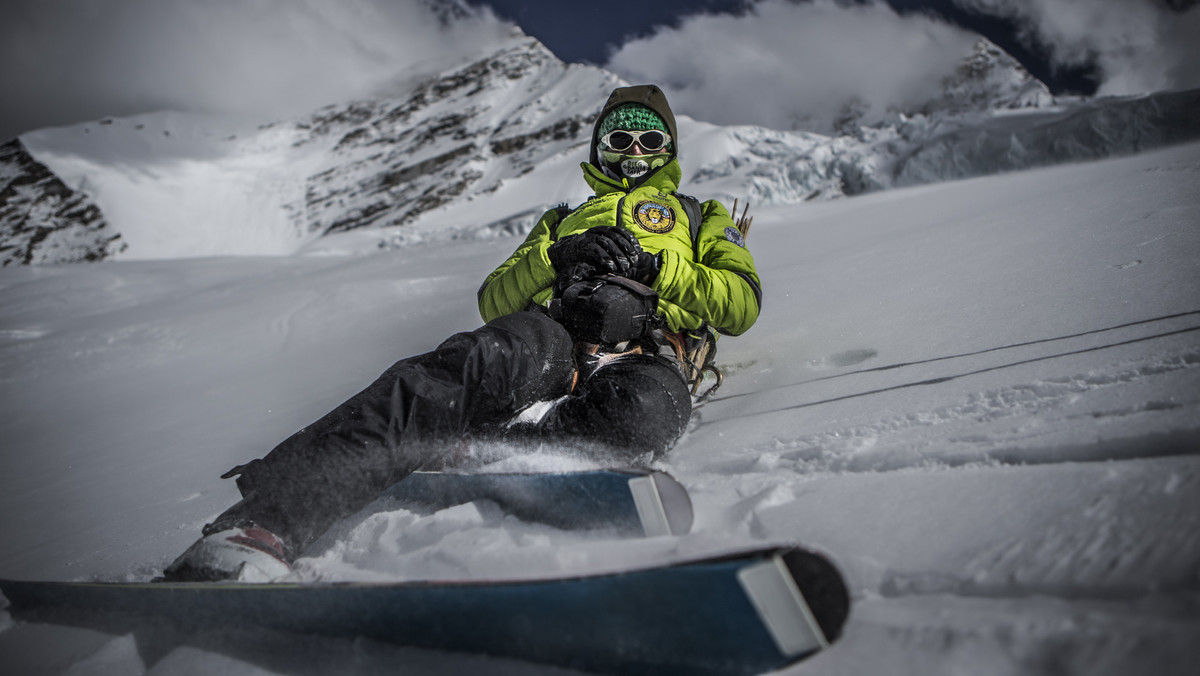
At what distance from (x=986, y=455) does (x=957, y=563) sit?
0.32 meters

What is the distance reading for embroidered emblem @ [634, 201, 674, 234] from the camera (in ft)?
6.46

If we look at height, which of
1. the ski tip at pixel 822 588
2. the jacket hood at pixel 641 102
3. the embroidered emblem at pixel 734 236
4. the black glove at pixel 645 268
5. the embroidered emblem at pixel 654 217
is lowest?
the ski tip at pixel 822 588

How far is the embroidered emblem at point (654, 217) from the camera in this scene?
77.5 inches

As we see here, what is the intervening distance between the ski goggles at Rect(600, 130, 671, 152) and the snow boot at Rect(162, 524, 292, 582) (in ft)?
6.14

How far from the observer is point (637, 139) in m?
2.37

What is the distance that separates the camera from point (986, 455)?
939 millimetres

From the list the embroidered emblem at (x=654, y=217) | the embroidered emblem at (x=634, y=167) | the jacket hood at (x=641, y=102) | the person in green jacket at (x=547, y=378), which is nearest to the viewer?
the person in green jacket at (x=547, y=378)

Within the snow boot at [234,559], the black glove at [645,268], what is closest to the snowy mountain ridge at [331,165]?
the black glove at [645,268]

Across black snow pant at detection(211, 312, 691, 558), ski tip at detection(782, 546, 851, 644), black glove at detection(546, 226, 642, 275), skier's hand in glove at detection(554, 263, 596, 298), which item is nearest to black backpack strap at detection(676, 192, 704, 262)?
black glove at detection(546, 226, 642, 275)

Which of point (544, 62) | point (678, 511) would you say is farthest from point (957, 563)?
point (544, 62)

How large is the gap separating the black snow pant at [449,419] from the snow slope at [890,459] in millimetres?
89

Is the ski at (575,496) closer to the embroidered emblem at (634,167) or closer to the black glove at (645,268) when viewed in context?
the black glove at (645,268)

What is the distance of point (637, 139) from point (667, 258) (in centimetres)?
83

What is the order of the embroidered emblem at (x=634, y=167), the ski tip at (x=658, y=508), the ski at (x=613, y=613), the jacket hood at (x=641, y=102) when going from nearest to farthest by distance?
the ski at (x=613, y=613) < the ski tip at (x=658, y=508) < the embroidered emblem at (x=634, y=167) < the jacket hood at (x=641, y=102)
